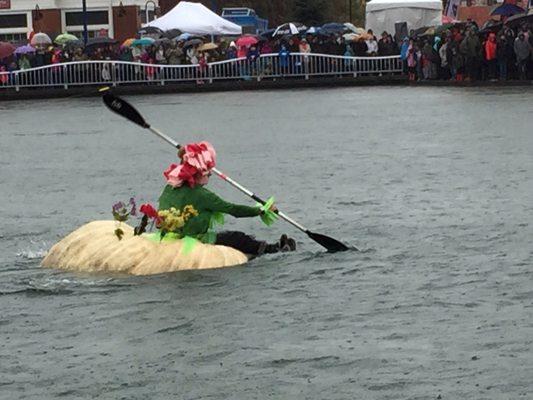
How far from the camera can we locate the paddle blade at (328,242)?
19.3m

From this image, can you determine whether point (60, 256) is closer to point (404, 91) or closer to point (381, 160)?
point (381, 160)

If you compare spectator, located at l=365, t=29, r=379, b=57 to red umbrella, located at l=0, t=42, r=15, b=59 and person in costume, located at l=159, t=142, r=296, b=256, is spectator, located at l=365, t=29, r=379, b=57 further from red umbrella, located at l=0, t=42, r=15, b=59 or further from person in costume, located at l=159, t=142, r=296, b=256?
person in costume, located at l=159, t=142, r=296, b=256

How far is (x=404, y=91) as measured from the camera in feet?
167

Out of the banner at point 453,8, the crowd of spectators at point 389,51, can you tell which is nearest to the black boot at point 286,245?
the crowd of spectators at point 389,51

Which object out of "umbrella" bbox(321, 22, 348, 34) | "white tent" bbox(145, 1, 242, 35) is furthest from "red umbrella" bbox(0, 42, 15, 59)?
"umbrella" bbox(321, 22, 348, 34)

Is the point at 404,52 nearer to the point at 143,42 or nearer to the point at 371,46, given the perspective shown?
the point at 371,46

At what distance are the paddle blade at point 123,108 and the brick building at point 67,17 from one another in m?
68.9

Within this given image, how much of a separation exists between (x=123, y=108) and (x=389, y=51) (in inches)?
1404

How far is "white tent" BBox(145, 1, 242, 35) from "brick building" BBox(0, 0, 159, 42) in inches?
928

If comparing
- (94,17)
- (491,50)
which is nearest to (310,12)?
(94,17)

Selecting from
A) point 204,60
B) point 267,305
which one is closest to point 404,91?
point 204,60

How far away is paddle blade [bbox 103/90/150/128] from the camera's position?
65.5ft

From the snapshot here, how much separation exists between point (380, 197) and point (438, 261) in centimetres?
599

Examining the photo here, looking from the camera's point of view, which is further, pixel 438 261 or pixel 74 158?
pixel 74 158
